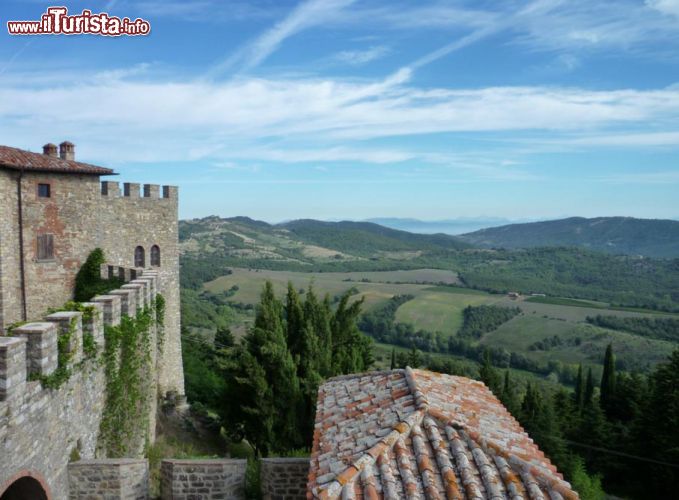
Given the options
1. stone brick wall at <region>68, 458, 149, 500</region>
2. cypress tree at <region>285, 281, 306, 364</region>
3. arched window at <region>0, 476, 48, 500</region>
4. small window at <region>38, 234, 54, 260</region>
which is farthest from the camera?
cypress tree at <region>285, 281, 306, 364</region>

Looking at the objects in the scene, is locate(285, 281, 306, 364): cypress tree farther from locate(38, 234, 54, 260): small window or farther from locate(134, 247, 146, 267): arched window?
locate(38, 234, 54, 260): small window

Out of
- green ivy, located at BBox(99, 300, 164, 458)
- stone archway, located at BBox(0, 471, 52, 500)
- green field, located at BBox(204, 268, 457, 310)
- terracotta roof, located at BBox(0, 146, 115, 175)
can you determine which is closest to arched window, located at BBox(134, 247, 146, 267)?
terracotta roof, located at BBox(0, 146, 115, 175)

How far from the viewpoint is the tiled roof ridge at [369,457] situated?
675cm

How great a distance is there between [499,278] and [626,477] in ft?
392

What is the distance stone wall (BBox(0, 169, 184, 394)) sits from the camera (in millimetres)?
16828

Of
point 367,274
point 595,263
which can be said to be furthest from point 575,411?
point 595,263

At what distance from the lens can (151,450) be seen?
46.8 feet

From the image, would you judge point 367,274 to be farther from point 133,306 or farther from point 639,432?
point 133,306

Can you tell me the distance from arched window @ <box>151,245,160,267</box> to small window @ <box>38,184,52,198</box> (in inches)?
204

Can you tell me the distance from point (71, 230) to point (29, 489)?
38.6 feet

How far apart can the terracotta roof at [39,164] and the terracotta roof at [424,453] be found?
498 inches

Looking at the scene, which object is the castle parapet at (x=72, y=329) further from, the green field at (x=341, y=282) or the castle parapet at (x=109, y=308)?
the green field at (x=341, y=282)

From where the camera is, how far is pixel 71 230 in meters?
18.4

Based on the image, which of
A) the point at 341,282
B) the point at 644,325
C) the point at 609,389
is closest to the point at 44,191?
the point at 609,389
